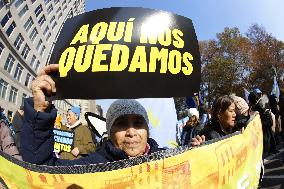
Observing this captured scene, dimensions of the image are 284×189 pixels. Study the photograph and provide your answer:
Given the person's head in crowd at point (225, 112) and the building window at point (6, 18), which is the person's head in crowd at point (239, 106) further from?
the building window at point (6, 18)

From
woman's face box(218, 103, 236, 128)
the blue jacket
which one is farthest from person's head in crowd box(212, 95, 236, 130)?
the blue jacket

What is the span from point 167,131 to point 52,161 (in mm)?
5127

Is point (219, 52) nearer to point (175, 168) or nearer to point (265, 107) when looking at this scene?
point (265, 107)

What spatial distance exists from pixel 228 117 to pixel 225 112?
6 cm

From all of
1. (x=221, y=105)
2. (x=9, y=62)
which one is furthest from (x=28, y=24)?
(x=221, y=105)

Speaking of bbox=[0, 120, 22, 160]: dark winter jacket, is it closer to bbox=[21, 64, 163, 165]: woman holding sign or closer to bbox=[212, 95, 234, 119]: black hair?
bbox=[21, 64, 163, 165]: woman holding sign

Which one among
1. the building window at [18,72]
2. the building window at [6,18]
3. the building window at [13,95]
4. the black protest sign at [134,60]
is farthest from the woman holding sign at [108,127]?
the building window at [18,72]

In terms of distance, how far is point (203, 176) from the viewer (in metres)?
A: 1.92

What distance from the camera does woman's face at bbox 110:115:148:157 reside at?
2334 millimetres

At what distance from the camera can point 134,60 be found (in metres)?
2.41

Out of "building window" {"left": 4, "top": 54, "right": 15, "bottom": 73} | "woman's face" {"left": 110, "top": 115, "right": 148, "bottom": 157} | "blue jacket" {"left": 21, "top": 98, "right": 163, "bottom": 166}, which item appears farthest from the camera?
"building window" {"left": 4, "top": 54, "right": 15, "bottom": 73}

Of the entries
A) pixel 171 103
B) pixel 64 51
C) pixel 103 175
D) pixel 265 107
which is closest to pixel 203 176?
pixel 103 175

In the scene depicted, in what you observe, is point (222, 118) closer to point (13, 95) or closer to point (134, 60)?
point (134, 60)

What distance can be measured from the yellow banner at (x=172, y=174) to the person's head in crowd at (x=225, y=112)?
81.6 inches
